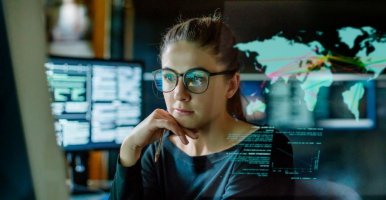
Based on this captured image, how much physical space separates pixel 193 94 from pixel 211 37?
0.55ft

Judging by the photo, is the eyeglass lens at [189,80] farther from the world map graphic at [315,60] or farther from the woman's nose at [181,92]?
the world map graphic at [315,60]

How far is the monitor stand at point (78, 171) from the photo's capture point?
154 cm

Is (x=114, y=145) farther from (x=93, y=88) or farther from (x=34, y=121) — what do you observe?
(x=34, y=121)

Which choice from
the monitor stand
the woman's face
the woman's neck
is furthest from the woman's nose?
the monitor stand

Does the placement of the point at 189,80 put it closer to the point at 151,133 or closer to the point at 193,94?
the point at 193,94

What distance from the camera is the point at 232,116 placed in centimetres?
127

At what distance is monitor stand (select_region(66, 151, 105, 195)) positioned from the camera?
1.54 meters

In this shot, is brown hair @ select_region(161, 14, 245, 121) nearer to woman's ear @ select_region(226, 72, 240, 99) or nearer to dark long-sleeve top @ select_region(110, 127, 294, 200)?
woman's ear @ select_region(226, 72, 240, 99)

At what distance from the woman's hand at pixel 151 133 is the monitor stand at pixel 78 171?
33 cm

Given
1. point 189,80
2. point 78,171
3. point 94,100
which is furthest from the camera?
point 78,171

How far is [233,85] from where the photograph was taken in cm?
125

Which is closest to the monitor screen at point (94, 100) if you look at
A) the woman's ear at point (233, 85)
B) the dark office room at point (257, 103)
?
the dark office room at point (257, 103)

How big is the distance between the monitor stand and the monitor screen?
7cm

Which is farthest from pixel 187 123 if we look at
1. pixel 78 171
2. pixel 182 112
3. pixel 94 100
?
pixel 78 171
